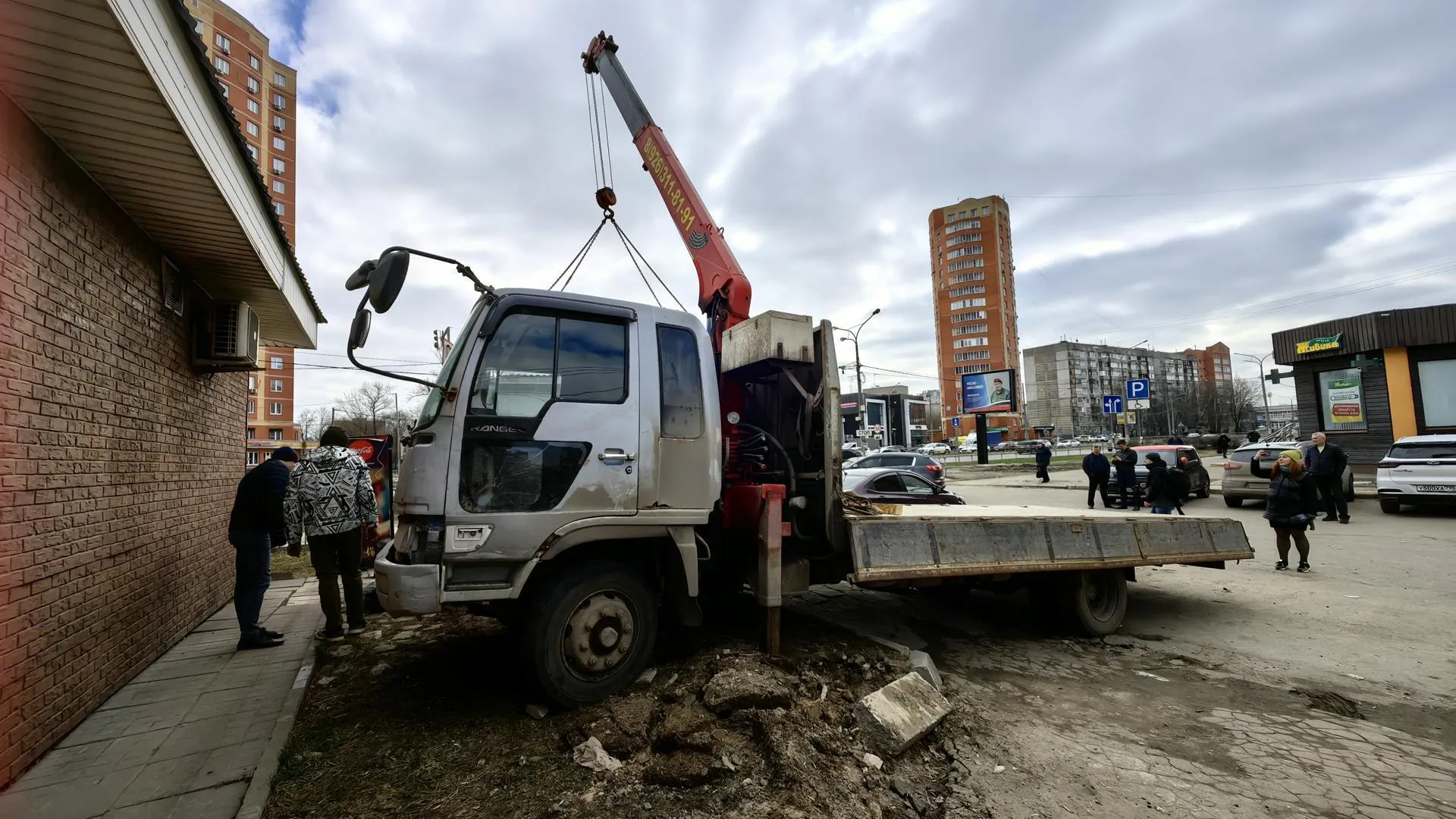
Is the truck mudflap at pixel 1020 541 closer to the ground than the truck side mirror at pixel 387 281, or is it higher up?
closer to the ground

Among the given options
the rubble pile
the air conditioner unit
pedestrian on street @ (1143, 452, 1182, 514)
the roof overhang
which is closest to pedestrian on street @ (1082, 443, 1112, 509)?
pedestrian on street @ (1143, 452, 1182, 514)

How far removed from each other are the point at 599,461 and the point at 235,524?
3.75 meters

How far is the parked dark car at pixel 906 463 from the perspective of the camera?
1752cm

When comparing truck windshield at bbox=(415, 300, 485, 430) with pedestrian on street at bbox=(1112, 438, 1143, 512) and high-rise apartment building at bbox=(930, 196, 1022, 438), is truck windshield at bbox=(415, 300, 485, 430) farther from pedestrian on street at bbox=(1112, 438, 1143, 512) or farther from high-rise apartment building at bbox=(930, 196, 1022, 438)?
high-rise apartment building at bbox=(930, 196, 1022, 438)

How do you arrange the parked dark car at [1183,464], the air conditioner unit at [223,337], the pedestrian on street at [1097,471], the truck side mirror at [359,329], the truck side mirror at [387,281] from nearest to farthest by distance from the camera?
the truck side mirror at [387,281] < the truck side mirror at [359,329] < the air conditioner unit at [223,337] < the pedestrian on street at [1097,471] < the parked dark car at [1183,464]

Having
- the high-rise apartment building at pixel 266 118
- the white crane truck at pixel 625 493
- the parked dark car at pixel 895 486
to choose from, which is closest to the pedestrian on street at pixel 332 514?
the white crane truck at pixel 625 493

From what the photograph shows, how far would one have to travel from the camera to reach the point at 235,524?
530cm

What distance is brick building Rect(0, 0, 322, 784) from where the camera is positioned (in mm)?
2969

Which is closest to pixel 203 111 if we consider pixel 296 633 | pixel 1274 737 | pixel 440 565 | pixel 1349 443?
pixel 440 565

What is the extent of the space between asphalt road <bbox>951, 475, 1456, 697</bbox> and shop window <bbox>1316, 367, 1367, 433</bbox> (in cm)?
1409

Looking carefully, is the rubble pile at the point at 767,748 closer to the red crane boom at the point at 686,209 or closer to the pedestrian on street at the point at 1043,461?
the red crane boom at the point at 686,209

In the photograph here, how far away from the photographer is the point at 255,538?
209 inches

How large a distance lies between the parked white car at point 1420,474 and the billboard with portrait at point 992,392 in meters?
26.0

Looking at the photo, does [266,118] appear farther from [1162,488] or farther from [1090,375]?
[1090,375]
